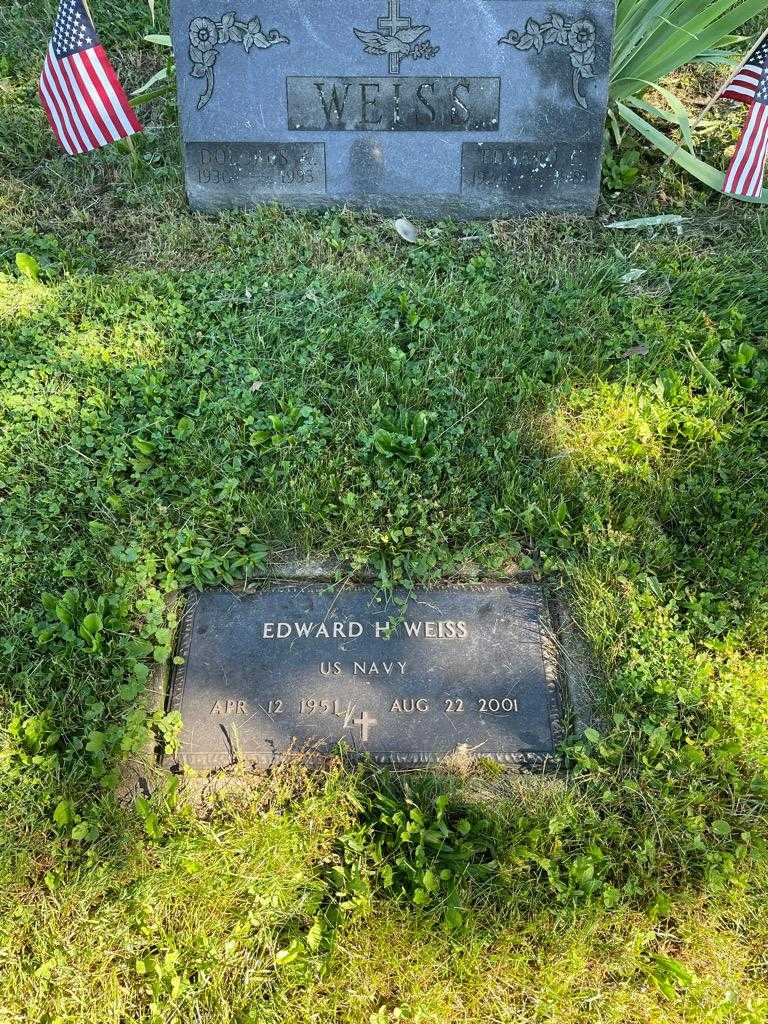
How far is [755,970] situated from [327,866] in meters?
1.20

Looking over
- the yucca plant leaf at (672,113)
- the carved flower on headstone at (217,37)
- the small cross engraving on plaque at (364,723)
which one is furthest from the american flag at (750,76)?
the small cross engraving on plaque at (364,723)

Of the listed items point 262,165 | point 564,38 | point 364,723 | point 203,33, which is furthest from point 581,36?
point 364,723

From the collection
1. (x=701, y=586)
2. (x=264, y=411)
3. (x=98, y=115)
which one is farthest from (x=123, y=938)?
(x=98, y=115)

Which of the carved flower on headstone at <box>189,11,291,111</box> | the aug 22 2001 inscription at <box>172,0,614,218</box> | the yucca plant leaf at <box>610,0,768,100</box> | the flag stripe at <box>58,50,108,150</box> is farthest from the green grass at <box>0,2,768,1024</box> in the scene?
the carved flower on headstone at <box>189,11,291,111</box>

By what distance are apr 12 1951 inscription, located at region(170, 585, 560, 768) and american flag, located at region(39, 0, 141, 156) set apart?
244 cm

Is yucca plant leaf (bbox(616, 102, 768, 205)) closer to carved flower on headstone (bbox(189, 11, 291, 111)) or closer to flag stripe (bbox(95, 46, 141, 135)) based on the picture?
carved flower on headstone (bbox(189, 11, 291, 111))

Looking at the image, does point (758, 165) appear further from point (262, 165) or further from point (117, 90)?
point (117, 90)

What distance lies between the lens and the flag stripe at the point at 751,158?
3703 millimetres

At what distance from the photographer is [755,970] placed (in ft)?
7.11

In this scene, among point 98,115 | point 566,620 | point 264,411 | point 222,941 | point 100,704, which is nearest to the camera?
point 222,941

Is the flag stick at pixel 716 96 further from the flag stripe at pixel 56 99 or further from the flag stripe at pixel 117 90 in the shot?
the flag stripe at pixel 56 99

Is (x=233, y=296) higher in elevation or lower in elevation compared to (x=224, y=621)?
higher

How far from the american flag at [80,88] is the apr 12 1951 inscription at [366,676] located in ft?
8.01

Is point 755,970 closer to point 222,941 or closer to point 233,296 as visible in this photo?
point 222,941
